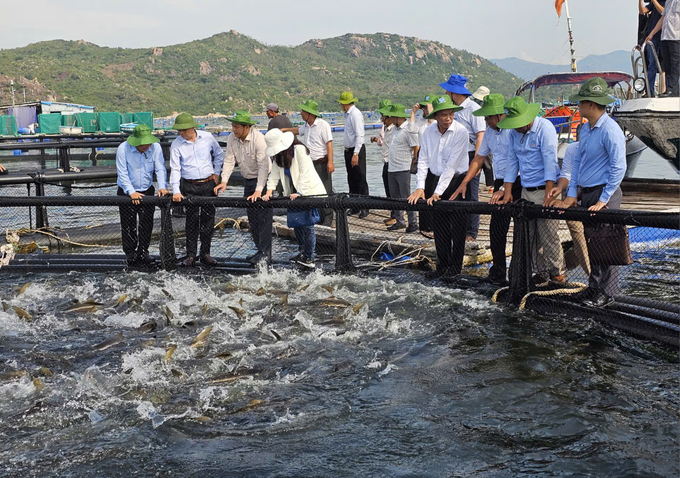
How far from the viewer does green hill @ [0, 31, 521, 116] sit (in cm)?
7994

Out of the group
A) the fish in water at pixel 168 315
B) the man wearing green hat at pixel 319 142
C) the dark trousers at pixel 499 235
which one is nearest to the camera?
the fish in water at pixel 168 315

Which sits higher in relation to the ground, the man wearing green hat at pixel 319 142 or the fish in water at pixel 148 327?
the man wearing green hat at pixel 319 142

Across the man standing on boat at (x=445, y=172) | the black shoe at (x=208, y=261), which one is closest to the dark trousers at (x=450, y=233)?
the man standing on boat at (x=445, y=172)

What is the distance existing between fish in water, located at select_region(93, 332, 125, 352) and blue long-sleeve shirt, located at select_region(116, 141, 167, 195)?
280cm

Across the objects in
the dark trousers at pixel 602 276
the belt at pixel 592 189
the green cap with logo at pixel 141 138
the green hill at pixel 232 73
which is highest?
the green hill at pixel 232 73

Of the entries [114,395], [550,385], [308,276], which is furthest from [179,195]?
[550,385]

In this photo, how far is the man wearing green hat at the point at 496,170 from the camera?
7.52 meters

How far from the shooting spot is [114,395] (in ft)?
17.8

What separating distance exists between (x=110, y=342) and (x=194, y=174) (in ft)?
10.2

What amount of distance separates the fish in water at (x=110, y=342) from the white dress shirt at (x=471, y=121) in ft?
17.4

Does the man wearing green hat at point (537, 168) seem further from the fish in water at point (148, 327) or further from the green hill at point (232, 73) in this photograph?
the green hill at point (232, 73)

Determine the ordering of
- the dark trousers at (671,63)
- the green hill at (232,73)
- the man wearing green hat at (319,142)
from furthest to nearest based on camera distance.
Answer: the green hill at (232,73), the man wearing green hat at (319,142), the dark trousers at (671,63)

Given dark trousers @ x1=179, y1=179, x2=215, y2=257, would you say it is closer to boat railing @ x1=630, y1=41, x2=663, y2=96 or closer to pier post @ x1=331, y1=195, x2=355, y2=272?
pier post @ x1=331, y1=195, x2=355, y2=272

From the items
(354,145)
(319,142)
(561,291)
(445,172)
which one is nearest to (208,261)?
(319,142)
